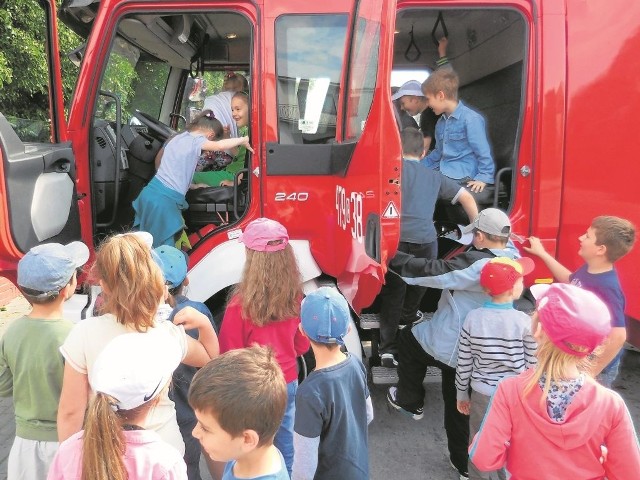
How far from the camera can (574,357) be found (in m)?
1.53

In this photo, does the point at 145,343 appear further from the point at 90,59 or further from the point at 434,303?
the point at 434,303

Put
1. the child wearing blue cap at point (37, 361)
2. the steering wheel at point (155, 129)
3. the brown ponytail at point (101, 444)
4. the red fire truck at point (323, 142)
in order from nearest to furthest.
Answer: the brown ponytail at point (101, 444)
the child wearing blue cap at point (37, 361)
the red fire truck at point (323, 142)
the steering wheel at point (155, 129)

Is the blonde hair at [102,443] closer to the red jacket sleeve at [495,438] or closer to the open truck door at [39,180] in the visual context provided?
the red jacket sleeve at [495,438]

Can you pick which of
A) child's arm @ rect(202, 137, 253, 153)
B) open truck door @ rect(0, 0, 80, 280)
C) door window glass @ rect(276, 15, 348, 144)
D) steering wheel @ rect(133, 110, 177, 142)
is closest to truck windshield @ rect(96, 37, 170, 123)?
steering wheel @ rect(133, 110, 177, 142)

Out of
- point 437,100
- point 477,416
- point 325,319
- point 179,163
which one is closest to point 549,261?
point 477,416

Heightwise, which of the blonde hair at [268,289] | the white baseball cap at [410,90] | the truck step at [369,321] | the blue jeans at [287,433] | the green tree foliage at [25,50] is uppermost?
the green tree foliage at [25,50]

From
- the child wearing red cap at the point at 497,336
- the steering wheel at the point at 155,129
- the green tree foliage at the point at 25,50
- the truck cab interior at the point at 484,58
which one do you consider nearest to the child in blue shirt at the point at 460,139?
the truck cab interior at the point at 484,58

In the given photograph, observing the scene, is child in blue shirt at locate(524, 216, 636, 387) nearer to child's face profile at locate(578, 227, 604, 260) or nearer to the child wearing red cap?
child's face profile at locate(578, 227, 604, 260)

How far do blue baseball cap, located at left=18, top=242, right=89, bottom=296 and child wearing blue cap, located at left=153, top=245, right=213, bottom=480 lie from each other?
0.33m

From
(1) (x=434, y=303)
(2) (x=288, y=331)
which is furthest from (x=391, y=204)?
(1) (x=434, y=303)

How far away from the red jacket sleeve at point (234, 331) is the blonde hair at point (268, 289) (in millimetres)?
49

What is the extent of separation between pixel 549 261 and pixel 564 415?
58.7 inches

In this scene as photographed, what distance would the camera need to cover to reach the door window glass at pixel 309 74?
2.92 m

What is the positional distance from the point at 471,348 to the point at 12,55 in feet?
27.7
